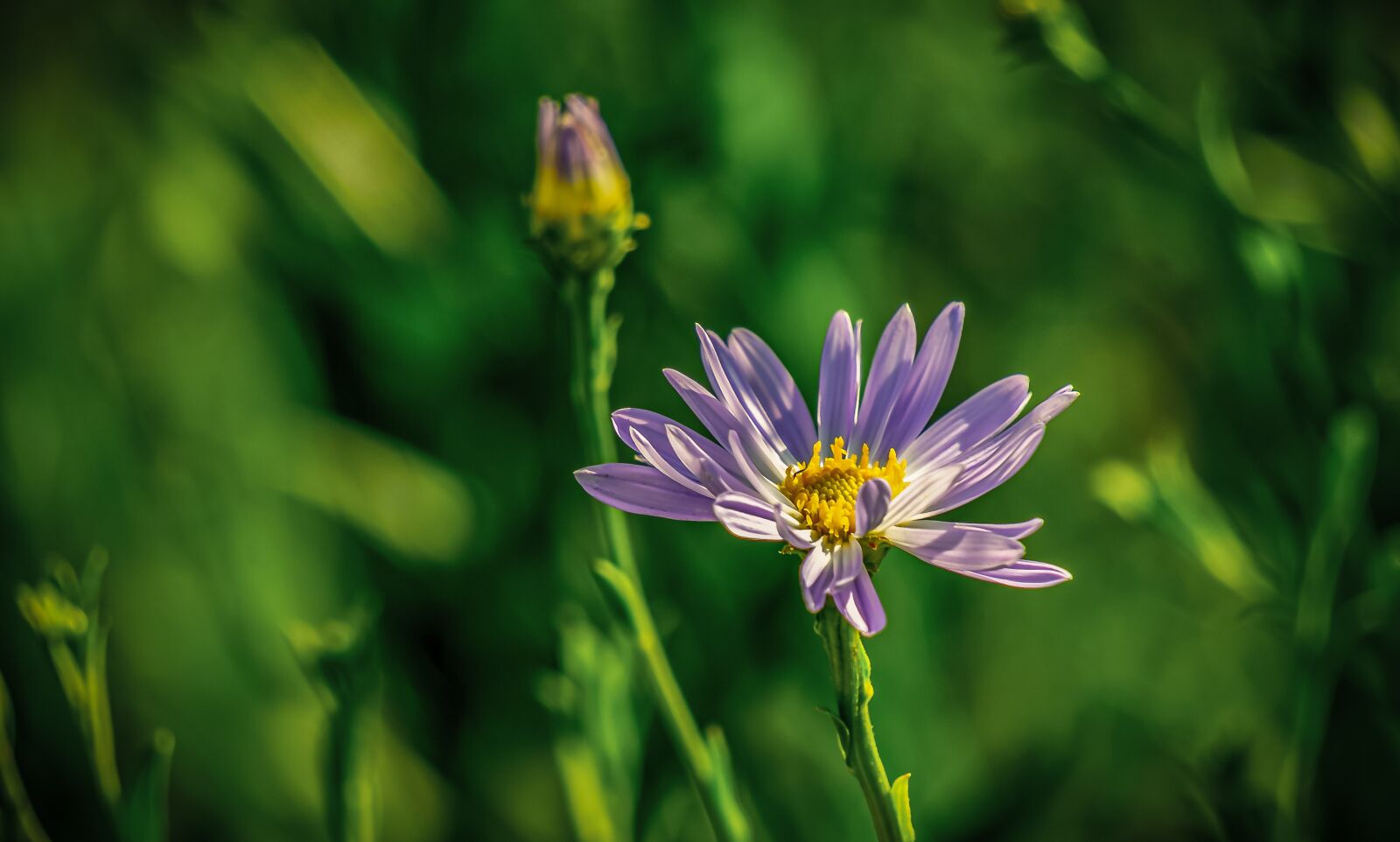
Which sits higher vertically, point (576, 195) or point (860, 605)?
point (576, 195)

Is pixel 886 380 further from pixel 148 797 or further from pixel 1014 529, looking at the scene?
pixel 148 797

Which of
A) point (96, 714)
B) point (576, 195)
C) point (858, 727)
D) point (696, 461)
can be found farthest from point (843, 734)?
point (96, 714)

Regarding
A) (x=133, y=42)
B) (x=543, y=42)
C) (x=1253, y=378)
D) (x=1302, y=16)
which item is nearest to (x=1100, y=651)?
(x=1253, y=378)

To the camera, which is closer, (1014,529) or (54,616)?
(1014,529)

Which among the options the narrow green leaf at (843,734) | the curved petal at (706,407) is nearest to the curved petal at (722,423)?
the curved petal at (706,407)

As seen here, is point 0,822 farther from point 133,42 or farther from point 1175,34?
point 1175,34

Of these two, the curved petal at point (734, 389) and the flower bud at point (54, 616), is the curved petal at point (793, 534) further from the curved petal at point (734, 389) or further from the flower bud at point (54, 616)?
the flower bud at point (54, 616)
